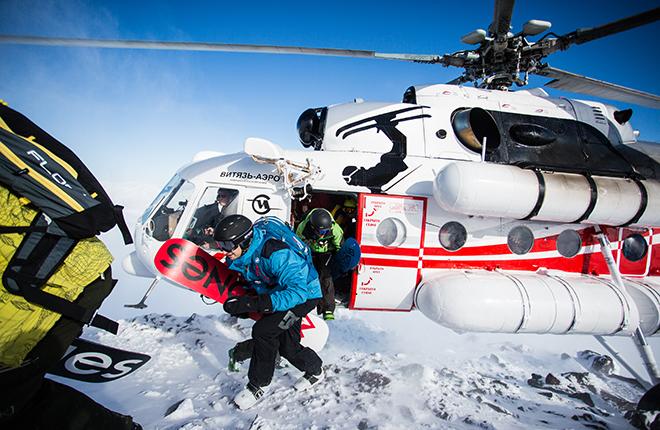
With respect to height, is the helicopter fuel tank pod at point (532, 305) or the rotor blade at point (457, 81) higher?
the rotor blade at point (457, 81)

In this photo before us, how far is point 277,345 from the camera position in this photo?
299cm

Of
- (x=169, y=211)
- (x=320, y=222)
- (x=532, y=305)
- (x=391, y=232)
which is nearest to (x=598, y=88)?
(x=532, y=305)

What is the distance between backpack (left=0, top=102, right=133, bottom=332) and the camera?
4.78ft

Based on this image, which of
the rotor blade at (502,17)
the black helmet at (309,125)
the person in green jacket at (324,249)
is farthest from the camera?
the black helmet at (309,125)

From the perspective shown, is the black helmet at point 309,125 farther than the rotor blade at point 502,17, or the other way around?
the black helmet at point 309,125

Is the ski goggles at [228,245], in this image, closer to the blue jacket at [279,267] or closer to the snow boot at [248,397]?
the blue jacket at [279,267]

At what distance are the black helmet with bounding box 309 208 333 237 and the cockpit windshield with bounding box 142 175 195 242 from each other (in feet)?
5.19

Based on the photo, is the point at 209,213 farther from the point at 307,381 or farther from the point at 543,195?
the point at 543,195

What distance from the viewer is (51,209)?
151cm

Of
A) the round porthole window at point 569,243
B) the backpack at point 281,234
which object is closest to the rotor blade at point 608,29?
the round porthole window at point 569,243

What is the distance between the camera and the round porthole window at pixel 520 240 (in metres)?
3.89

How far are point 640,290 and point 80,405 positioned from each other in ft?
18.3

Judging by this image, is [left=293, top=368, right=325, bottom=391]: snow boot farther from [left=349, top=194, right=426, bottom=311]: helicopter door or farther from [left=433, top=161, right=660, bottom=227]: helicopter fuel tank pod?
[left=433, top=161, right=660, bottom=227]: helicopter fuel tank pod

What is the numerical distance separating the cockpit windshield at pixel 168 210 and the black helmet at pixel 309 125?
5.53 feet
